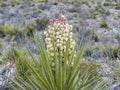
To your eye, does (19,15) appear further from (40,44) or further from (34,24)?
(40,44)

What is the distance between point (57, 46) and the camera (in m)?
2.76

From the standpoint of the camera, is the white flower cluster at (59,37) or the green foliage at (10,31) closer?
the white flower cluster at (59,37)

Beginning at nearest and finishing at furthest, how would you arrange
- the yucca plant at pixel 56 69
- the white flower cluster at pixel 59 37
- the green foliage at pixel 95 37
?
1. the yucca plant at pixel 56 69
2. the white flower cluster at pixel 59 37
3. the green foliage at pixel 95 37

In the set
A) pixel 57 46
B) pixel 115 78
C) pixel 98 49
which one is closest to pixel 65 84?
pixel 57 46

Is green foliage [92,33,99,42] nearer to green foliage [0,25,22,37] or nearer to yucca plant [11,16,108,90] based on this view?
green foliage [0,25,22,37]

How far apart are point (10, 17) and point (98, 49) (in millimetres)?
6350

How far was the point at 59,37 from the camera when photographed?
280cm

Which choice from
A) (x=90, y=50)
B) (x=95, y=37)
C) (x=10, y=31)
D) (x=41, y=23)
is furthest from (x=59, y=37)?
(x=41, y=23)

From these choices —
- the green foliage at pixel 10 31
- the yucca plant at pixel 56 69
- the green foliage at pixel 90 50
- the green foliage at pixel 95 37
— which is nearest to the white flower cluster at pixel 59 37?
the yucca plant at pixel 56 69

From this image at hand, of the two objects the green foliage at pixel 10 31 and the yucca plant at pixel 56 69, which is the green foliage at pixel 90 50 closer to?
the green foliage at pixel 10 31

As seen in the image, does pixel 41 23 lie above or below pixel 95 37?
below

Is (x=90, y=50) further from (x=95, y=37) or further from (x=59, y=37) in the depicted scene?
(x=59, y=37)

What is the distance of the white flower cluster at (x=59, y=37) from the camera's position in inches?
109

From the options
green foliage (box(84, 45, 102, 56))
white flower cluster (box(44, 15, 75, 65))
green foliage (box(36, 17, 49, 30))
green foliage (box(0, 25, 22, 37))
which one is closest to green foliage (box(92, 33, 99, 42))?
green foliage (box(84, 45, 102, 56))
